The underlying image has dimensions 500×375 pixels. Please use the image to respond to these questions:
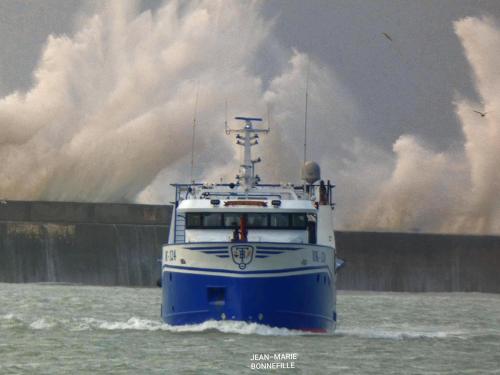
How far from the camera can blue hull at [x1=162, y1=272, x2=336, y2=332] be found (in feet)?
168

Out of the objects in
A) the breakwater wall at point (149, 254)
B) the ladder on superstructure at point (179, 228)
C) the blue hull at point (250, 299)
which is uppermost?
the breakwater wall at point (149, 254)

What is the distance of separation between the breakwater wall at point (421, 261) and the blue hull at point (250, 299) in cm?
5704

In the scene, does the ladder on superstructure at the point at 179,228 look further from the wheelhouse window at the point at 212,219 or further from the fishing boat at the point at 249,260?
the wheelhouse window at the point at 212,219

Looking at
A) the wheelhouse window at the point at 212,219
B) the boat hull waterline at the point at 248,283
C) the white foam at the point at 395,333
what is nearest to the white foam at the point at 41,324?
the boat hull waterline at the point at 248,283

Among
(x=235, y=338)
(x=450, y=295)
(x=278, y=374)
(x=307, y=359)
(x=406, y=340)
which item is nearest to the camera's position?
(x=278, y=374)

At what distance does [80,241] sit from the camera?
11169cm

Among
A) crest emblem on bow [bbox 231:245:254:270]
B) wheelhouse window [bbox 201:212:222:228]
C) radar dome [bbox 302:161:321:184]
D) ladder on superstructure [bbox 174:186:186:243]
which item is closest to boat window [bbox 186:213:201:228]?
wheelhouse window [bbox 201:212:222:228]

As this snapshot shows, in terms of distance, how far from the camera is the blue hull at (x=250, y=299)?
51.2 metres

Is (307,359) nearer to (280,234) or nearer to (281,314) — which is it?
(281,314)

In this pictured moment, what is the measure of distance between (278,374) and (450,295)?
63.5 m

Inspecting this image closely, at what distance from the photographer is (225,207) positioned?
180ft

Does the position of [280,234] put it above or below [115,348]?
above

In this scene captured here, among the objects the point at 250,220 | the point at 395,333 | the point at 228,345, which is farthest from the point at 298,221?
the point at 228,345

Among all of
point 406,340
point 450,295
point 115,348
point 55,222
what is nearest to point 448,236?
point 450,295
